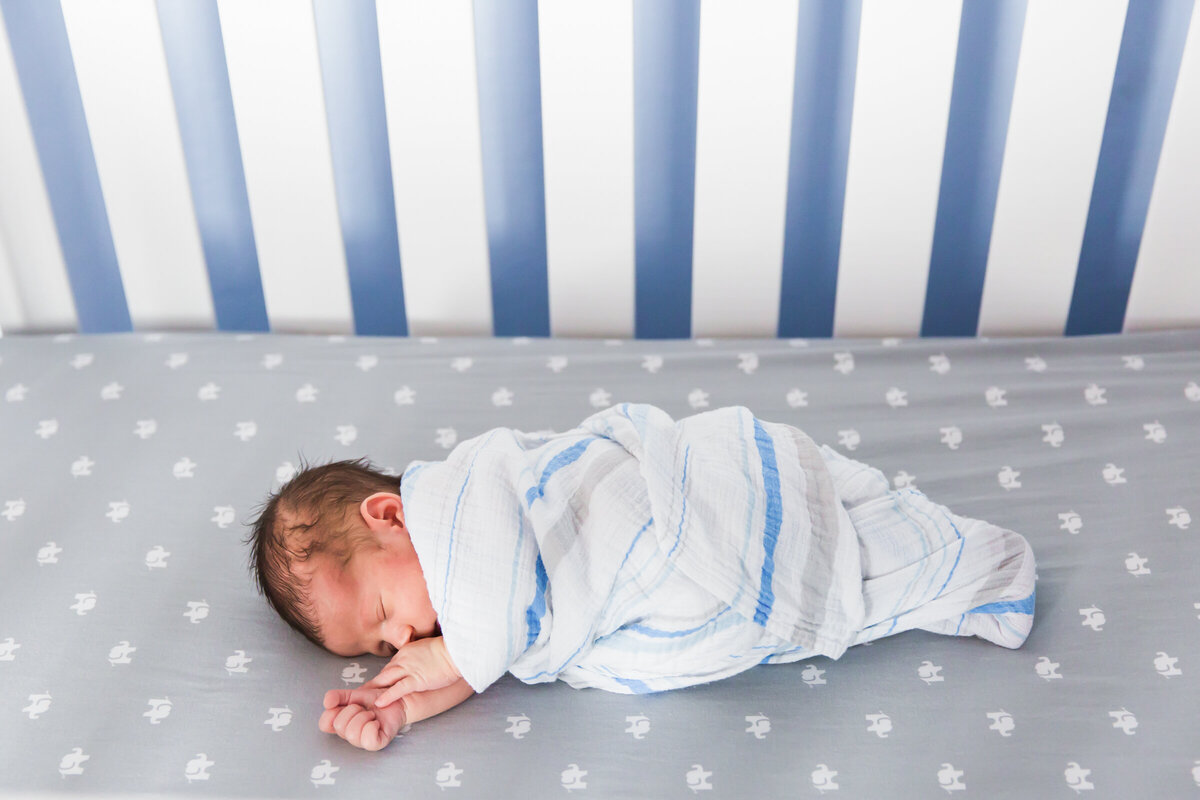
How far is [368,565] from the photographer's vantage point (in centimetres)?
98

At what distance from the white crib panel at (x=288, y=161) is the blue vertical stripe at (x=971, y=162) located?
0.89m

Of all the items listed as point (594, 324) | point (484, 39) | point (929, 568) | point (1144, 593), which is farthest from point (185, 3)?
point (1144, 593)

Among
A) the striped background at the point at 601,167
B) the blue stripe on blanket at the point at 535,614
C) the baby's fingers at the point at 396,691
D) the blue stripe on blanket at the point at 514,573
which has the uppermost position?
the striped background at the point at 601,167

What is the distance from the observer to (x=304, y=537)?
98 centimetres

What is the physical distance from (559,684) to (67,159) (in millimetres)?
1128

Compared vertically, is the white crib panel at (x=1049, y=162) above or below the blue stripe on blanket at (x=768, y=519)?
above

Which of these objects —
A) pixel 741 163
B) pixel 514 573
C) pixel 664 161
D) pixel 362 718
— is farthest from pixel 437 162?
pixel 362 718

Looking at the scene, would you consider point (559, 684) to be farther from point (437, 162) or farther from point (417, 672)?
point (437, 162)

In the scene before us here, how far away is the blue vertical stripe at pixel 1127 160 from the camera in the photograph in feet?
4.52

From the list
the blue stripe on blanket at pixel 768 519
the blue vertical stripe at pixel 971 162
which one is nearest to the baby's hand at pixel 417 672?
the blue stripe on blanket at pixel 768 519

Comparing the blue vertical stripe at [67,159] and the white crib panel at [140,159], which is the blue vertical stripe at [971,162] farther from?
the blue vertical stripe at [67,159]

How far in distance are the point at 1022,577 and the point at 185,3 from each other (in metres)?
1.28

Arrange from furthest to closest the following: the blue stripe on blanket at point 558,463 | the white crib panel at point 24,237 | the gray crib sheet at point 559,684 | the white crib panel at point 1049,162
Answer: the white crib panel at point 24,237 → the white crib panel at point 1049,162 → the blue stripe on blanket at point 558,463 → the gray crib sheet at point 559,684

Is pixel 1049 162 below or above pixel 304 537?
above
